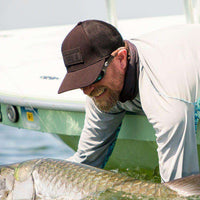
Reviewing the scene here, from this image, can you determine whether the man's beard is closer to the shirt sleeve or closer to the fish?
the shirt sleeve

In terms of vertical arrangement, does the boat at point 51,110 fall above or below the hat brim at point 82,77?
below

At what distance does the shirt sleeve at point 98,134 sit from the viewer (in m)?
3.22

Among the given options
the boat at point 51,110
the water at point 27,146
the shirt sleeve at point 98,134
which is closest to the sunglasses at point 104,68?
the shirt sleeve at point 98,134

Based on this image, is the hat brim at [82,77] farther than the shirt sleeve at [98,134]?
No

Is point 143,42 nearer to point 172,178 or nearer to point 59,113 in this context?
point 172,178

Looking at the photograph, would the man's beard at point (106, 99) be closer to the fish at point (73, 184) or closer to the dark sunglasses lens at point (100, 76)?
the dark sunglasses lens at point (100, 76)

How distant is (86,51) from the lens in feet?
8.77

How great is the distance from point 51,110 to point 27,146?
6.91 ft

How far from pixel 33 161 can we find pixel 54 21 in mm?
4786

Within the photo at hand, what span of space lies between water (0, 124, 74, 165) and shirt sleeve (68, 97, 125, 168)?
174cm

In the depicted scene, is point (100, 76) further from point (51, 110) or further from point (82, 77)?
point (51, 110)

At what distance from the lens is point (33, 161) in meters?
2.96

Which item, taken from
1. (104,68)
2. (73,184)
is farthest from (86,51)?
(73,184)

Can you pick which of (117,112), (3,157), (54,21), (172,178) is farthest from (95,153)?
(54,21)
